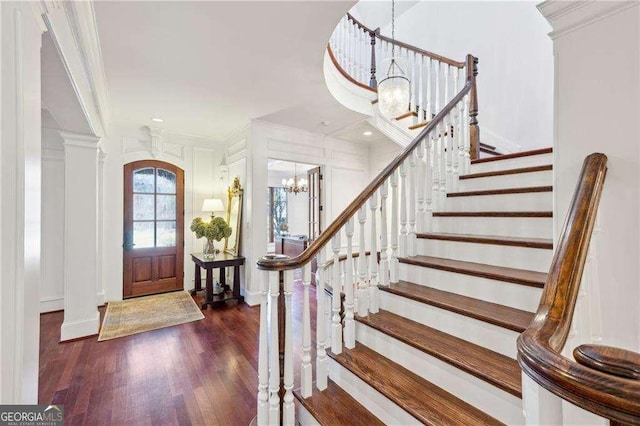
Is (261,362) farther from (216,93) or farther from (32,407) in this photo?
(216,93)

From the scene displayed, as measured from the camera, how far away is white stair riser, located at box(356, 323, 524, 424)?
4.02 feet

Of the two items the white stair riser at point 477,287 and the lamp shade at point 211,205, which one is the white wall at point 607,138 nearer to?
the white stair riser at point 477,287

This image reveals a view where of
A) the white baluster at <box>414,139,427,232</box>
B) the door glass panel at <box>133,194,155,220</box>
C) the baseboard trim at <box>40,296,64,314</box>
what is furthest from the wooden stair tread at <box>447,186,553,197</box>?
the baseboard trim at <box>40,296,64,314</box>

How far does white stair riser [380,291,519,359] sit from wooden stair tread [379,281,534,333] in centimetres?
3

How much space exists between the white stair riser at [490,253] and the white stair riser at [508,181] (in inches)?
27.6

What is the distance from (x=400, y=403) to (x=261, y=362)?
75 cm

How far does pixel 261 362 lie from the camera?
61.6 inches

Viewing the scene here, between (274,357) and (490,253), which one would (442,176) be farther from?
(274,357)

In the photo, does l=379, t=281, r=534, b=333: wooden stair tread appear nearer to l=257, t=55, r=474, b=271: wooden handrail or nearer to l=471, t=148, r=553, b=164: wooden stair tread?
l=257, t=55, r=474, b=271: wooden handrail

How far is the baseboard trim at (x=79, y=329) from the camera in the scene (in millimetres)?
2922

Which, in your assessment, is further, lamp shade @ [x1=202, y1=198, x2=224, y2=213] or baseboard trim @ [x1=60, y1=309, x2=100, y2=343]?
lamp shade @ [x1=202, y1=198, x2=224, y2=213]

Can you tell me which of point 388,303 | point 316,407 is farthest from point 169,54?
point 316,407

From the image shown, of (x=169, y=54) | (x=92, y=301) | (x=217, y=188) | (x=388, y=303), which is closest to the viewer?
(x=388, y=303)

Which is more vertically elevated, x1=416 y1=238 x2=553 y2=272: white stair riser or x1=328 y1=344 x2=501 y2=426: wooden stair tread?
x1=416 y1=238 x2=553 y2=272: white stair riser
